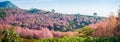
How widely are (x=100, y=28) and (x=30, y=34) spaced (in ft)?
126

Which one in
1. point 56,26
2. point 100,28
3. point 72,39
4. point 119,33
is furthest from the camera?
point 56,26

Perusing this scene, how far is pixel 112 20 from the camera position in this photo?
57.3 m

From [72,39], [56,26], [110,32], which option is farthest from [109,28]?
[56,26]

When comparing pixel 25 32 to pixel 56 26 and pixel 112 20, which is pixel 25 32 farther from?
pixel 56 26

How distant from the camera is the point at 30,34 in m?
93.2

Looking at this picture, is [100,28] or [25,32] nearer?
[100,28]

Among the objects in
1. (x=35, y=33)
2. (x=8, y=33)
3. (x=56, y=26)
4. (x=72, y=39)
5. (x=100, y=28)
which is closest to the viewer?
(x=8, y=33)

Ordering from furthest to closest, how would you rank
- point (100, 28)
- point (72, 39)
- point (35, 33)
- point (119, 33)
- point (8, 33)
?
point (35, 33) → point (100, 28) → point (119, 33) → point (72, 39) → point (8, 33)

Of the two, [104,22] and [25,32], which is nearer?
[104,22]

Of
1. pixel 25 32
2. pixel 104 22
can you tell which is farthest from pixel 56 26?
pixel 104 22

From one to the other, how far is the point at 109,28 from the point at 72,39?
68.1ft

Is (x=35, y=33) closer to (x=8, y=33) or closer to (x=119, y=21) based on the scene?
(x=119, y=21)

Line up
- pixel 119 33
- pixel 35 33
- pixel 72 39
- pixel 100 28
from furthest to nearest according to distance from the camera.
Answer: pixel 35 33, pixel 100 28, pixel 119 33, pixel 72 39

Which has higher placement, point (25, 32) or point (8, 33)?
point (8, 33)
